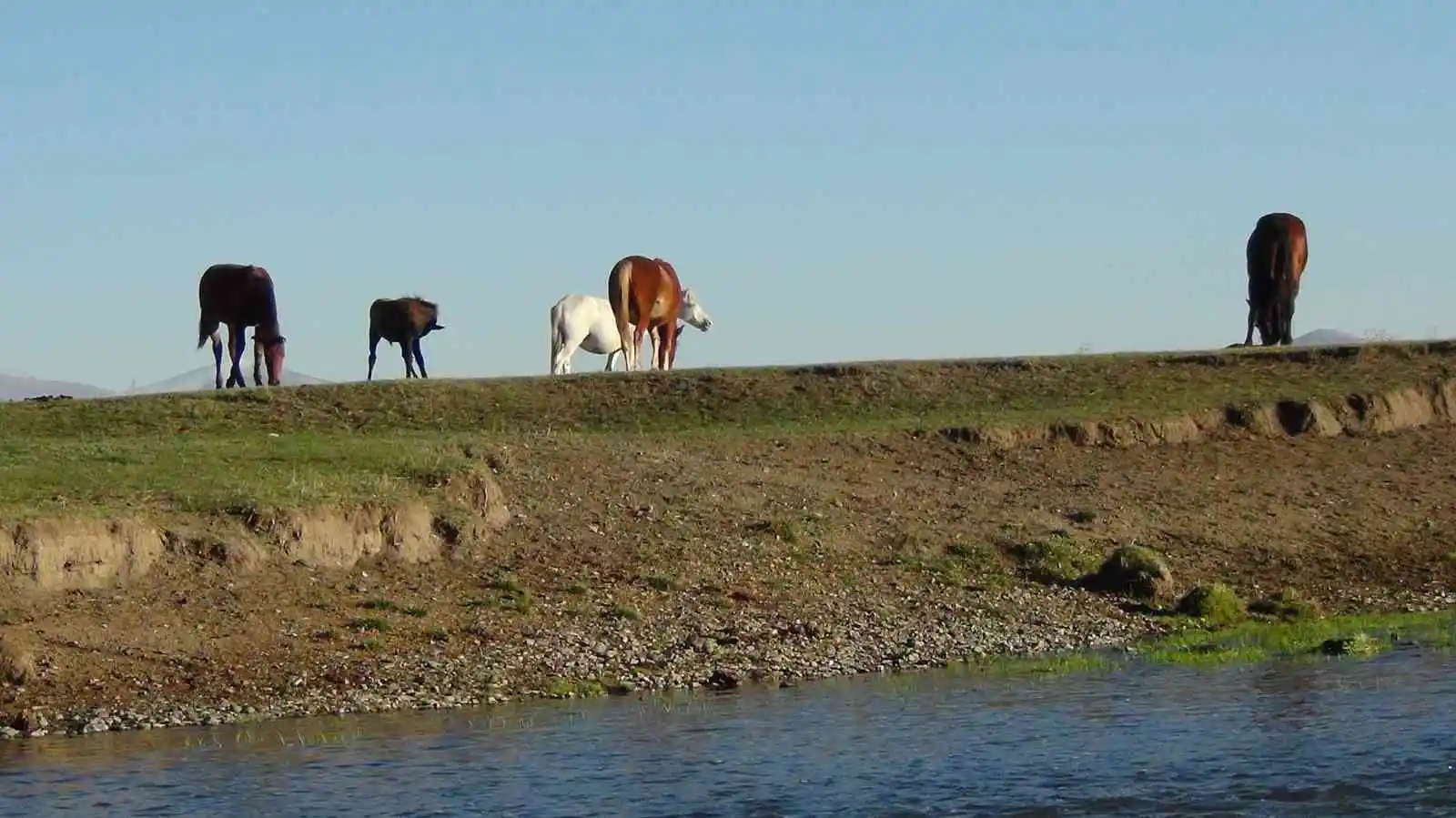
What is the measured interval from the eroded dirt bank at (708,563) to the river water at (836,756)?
1.39 m

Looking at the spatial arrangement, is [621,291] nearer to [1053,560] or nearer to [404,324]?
[404,324]

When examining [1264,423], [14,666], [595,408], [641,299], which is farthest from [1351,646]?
[641,299]

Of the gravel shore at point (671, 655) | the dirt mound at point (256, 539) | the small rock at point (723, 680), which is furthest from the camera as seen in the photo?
the dirt mound at point (256, 539)

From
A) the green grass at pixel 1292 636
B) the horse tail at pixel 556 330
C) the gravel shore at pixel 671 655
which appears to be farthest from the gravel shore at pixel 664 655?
the horse tail at pixel 556 330

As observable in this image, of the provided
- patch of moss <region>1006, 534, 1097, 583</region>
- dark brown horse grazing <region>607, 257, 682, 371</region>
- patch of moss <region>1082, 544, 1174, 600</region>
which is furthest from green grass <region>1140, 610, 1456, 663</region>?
dark brown horse grazing <region>607, 257, 682, 371</region>

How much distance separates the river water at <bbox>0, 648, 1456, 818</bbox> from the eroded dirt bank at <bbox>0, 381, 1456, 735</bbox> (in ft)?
4.56

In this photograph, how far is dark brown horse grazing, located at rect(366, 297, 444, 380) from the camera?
37.8 meters

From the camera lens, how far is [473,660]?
61.0ft

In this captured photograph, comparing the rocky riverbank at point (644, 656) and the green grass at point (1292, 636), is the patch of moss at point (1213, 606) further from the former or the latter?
the rocky riverbank at point (644, 656)

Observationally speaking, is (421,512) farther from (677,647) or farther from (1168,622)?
(1168,622)

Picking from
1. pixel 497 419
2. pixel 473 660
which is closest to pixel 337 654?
pixel 473 660

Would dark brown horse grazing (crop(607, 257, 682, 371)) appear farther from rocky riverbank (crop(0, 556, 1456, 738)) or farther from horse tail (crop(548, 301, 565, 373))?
rocky riverbank (crop(0, 556, 1456, 738))

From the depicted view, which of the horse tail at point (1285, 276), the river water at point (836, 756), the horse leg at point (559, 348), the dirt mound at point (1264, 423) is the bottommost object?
the river water at point (836, 756)

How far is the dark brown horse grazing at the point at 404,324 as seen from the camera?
37812 mm
